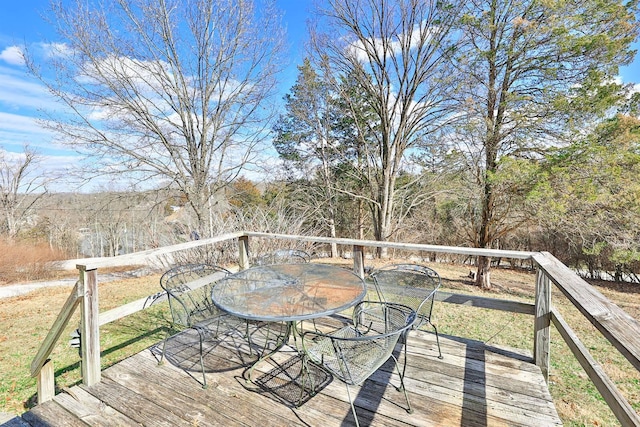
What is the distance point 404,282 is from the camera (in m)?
3.01

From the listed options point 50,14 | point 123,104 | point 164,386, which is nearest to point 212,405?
point 164,386

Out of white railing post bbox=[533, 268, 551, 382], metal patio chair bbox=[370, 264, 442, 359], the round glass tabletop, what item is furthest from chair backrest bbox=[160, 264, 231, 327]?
white railing post bbox=[533, 268, 551, 382]

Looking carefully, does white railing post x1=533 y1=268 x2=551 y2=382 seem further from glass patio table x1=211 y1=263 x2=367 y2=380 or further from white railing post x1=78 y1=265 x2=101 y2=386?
white railing post x1=78 y1=265 x2=101 y2=386

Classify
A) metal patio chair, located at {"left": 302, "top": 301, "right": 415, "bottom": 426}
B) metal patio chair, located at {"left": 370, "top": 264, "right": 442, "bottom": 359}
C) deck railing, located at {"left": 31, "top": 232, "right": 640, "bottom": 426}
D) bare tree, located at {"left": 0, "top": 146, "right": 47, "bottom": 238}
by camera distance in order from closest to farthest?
1. deck railing, located at {"left": 31, "top": 232, "right": 640, "bottom": 426}
2. metal patio chair, located at {"left": 302, "top": 301, "right": 415, "bottom": 426}
3. metal patio chair, located at {"left": 370, "top": 264, "right": 442, "bottom": 359}
4. bare tree, located at {"left": 0, "top": 146, "right": 47, "bottom": 238}

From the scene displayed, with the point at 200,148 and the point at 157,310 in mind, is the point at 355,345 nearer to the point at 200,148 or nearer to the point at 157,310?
the point at 157,310

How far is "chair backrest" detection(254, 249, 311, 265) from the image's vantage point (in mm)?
4246

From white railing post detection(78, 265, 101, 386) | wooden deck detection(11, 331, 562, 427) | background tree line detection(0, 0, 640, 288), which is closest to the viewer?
wooden deck detection(11, 331, 562, 427)

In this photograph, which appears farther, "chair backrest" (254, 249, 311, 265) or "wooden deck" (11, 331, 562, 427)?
"chair backrest" (254, 249, 311, 265)

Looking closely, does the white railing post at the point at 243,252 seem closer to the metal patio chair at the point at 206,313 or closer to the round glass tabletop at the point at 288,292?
the metal patio chair at the point at 206,313

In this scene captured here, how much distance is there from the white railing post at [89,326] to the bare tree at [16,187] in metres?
16.3

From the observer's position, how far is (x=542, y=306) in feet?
7.80

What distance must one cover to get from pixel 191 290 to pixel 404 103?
30.0 feet

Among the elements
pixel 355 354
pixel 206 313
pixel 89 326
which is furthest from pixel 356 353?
pixel 89 326

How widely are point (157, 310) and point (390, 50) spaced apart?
31.3 feet
